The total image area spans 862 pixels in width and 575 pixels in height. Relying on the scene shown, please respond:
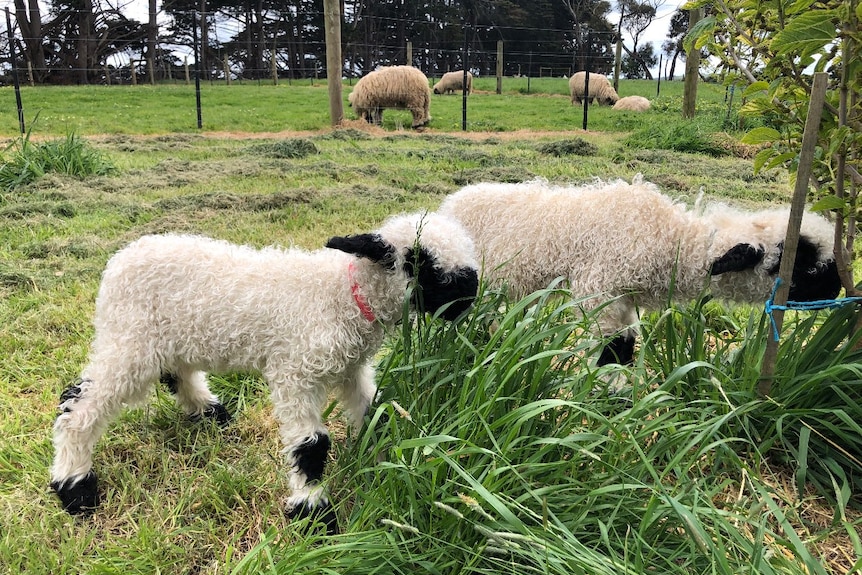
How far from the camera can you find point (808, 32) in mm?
1989

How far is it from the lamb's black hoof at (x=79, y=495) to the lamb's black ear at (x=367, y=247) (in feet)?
4.77

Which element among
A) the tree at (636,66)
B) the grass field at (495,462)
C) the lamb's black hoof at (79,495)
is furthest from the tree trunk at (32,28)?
the tree at (636,66)

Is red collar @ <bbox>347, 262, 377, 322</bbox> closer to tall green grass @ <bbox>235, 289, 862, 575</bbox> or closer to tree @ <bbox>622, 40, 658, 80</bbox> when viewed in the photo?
tall green grass @ <bbox>235, 289, 862, 575</bbox>

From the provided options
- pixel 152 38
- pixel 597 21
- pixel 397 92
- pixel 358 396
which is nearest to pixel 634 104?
pixel 397 92

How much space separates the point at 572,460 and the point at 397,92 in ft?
56.8

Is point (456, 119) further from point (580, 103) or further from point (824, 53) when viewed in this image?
point (824, 53)

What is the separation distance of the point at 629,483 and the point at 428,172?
7307 mm

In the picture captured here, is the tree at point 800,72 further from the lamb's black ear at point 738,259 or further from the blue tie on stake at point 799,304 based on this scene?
the lamb's black ear at point 738,259

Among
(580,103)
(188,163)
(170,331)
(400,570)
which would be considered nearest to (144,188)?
(188,163)

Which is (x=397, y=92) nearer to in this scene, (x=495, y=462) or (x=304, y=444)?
(x=304, y=444)

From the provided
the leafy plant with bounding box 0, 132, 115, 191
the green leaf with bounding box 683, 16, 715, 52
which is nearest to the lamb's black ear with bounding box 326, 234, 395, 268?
the green leaf with bounding box 683, 16, 715, 52

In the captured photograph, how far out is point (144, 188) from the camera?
7.77 m

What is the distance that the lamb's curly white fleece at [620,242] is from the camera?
3301 millimetres

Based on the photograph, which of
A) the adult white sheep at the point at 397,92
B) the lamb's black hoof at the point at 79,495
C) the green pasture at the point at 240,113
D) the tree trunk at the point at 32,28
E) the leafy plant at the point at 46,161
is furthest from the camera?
the tree trunk at the point at 32,28
